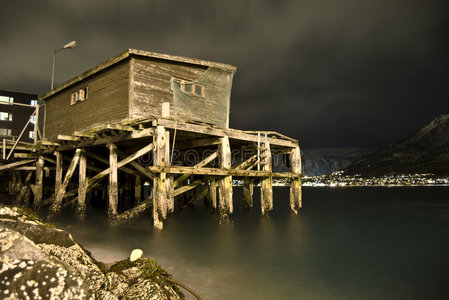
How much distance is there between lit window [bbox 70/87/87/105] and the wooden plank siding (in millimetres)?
220

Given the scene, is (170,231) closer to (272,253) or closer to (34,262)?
(272,253)

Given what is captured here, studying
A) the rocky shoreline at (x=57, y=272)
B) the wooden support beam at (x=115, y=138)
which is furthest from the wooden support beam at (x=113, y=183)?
the rocky shoreline at (x=57, y=272)

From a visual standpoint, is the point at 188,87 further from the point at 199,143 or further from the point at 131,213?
the point at 131,213

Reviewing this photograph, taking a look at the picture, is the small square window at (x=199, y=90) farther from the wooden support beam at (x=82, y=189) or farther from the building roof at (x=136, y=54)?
the wooden support beam at (x=82, y=189)

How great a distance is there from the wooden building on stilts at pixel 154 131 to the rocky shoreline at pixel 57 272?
19.2ft

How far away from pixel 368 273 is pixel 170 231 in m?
8.23

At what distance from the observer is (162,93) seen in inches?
583

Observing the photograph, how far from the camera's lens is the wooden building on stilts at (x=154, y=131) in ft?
41.0

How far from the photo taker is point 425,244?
14727mm

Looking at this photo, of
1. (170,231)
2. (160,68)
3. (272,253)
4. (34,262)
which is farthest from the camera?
(160,68)

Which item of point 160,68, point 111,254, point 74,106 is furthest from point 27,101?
point 111,254

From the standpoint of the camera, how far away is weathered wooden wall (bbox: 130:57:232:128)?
14062mm

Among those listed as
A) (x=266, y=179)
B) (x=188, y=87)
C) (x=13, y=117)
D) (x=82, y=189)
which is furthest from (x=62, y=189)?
(x=13, y=117)

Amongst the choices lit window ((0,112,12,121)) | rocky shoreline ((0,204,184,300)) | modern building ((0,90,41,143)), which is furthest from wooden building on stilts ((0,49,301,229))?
lit window ((0,112,12,121))
